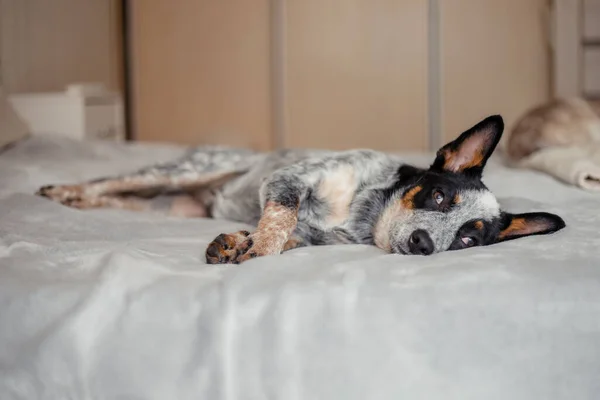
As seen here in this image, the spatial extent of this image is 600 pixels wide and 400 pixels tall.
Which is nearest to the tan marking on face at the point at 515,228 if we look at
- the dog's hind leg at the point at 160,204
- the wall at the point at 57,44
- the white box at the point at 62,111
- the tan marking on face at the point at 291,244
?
the tan marking on face at the point at 291,244

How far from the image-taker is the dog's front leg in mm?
1881

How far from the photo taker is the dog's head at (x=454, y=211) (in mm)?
2064

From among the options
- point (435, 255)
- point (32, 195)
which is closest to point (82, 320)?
point (435, 255)

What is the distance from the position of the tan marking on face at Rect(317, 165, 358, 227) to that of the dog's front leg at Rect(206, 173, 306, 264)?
0.32ft

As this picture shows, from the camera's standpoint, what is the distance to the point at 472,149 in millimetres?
2273

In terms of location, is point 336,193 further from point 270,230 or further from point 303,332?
point 303,332

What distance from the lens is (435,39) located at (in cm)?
→ 612

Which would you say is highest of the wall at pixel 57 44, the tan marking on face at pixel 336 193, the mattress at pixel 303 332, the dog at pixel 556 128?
the wall at pixel 57 44

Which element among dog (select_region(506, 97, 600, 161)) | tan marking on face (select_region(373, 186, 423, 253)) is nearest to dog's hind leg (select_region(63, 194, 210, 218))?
tan marking on face (select_region(373, 186, 423, 253))

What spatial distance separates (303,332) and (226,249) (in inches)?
17.1

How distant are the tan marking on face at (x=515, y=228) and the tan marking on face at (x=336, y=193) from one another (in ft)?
1.72

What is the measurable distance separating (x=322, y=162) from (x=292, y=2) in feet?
13.9

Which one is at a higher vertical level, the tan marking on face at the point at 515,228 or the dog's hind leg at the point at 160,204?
the tan marking on face at the point at 515,228

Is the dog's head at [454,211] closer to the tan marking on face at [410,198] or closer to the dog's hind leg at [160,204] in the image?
the tan marking on face at [410,198]
